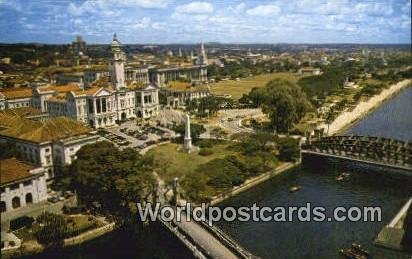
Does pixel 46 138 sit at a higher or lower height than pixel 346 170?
higher

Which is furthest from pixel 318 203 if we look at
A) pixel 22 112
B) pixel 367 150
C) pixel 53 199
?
pixel 22 112

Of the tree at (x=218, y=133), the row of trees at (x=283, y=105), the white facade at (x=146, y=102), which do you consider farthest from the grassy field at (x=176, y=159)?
the white facade at (x=146, y=102)

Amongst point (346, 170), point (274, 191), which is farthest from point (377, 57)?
point (274, 191)

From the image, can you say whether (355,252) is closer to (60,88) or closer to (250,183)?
(250,183)

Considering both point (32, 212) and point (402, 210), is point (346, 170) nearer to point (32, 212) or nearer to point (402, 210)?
point (402, 210)

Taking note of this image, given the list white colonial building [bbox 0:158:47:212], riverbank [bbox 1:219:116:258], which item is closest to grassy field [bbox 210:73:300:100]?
white colonial building [bbox 0:158:47:212]

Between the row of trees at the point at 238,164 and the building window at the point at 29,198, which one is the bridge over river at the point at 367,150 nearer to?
the row of trees at the point at 238,164

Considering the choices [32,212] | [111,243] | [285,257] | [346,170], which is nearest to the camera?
[285,257]
